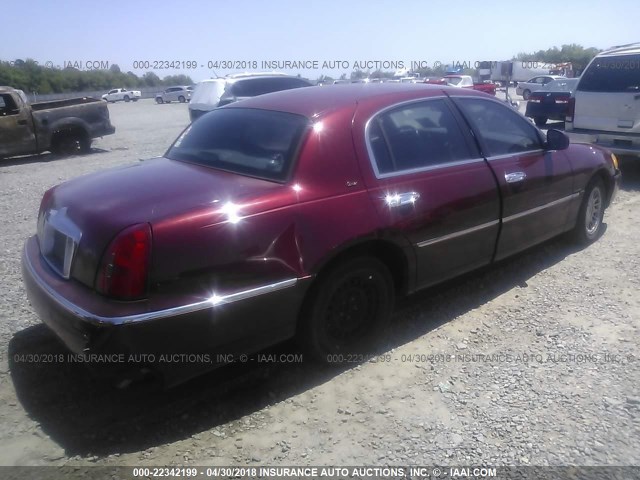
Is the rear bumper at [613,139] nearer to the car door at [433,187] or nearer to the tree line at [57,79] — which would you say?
the car door at [433,187]

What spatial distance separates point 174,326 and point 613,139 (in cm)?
791

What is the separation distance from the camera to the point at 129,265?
8.39 feet

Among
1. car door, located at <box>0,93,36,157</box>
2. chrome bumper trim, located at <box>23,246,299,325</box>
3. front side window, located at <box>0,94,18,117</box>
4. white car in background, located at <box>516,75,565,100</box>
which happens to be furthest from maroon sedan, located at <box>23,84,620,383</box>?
white car in background, located at <box>516,75,565,100</box>

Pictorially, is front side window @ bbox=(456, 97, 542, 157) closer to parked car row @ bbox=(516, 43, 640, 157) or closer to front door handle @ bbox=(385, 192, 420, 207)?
front door handle @ bbox=(385, 192, 420, 207)

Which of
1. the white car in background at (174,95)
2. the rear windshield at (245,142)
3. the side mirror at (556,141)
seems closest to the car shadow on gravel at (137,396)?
the rear windshield at (245,142)

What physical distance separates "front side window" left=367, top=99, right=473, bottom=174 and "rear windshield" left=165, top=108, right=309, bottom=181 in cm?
52

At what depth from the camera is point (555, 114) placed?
1464 centimetres

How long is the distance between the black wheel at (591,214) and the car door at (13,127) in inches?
457

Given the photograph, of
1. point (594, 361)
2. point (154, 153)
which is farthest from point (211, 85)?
→ point (594, 361)

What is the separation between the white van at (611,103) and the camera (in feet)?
26.6

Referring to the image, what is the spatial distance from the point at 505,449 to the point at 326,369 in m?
1.15

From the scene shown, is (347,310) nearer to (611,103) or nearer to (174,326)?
(174,326)

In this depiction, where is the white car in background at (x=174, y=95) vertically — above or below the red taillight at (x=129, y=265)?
below

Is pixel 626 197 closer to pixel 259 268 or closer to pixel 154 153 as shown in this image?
pixel 259 268
